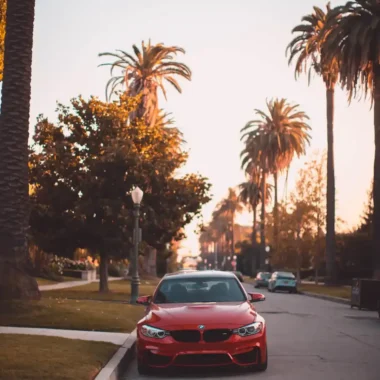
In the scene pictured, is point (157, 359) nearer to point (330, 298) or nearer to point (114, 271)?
point (330, 298)

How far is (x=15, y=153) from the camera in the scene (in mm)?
17703

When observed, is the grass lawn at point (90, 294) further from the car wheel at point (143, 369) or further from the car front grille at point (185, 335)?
the car front grille at point (185, 335)

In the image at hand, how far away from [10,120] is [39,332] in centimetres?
531

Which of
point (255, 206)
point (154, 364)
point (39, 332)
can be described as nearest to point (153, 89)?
point (39, 332)

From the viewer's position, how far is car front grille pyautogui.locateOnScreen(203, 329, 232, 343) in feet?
35.4

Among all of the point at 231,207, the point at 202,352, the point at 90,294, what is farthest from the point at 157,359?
the point at 231,207

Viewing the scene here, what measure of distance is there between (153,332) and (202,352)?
78 centimetres

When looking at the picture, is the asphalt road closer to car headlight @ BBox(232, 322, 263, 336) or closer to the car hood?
car headlight @ BBox(232, 322, 263, 336)

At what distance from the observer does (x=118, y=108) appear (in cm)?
3688


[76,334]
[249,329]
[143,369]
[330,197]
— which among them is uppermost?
[330,197]

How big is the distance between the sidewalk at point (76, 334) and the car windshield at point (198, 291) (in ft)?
6.02

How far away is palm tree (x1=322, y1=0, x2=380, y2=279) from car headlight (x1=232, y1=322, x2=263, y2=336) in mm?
25405

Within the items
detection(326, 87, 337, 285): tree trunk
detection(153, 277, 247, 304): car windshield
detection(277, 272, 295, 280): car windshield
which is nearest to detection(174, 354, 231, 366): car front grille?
detection(153, 277, 247, 304): car windshield

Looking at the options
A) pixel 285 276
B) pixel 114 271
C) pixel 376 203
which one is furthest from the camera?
pixel 114 271
